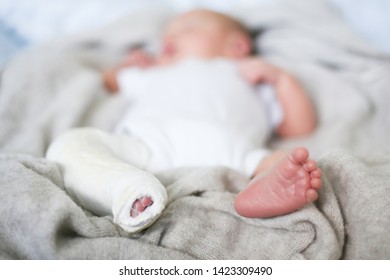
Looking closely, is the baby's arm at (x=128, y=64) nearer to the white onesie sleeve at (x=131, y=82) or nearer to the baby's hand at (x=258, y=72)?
the white onesie sleeve at (x=131, y=82)

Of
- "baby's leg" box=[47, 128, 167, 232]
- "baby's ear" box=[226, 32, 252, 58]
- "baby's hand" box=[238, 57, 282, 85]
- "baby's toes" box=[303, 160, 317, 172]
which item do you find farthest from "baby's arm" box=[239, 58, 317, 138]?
"baby's toes" box=[303, 160, 317, 172]

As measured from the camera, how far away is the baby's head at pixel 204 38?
1.12 metres

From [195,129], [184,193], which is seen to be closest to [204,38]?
[195,129]

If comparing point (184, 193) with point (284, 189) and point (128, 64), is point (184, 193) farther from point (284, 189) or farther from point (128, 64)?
point (128, 64)

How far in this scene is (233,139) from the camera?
2.74ft

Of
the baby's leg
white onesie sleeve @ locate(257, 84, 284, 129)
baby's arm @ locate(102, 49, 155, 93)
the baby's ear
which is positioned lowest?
white onesie sleeve @ locate(257, 84, 284, 129)

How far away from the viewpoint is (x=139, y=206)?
0.53 meters

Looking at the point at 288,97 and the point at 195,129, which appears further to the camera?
the point at 288,97

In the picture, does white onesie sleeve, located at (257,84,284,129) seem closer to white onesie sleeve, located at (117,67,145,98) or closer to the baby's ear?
the baby's ear

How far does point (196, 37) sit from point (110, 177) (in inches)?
24.5

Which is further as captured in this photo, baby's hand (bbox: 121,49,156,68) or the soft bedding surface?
baby's hand (bbox: 121,49,156,68)

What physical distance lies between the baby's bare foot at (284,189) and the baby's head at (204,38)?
2.07ft

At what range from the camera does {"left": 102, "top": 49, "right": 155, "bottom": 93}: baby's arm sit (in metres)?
1.10

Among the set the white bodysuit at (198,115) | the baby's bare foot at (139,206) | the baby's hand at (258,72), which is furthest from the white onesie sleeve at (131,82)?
the baby's bare foot at (139,206)
